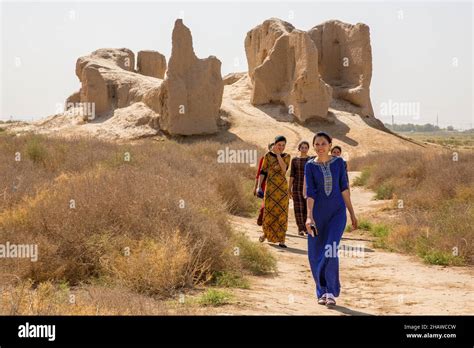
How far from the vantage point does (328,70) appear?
123 feet

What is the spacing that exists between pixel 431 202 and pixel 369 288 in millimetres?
6140

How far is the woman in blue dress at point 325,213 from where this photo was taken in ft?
18.5

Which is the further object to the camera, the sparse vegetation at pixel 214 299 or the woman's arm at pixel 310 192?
the woman's arm at pixel 310 192

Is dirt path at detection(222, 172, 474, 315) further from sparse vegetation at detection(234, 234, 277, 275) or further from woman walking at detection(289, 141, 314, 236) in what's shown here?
woman walking at detection(289, 141, 314, 236)

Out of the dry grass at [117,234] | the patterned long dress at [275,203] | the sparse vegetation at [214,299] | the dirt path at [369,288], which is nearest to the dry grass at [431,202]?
the dirt path at [369,288]

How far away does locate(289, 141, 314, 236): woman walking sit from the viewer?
30.3 feet

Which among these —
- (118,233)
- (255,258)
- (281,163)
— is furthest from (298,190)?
(118,233)

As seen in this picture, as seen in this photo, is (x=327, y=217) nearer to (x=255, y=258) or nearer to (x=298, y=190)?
(x=255, y=258)

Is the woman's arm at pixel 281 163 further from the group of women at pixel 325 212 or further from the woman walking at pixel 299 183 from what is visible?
the group of women at pixel 325 212

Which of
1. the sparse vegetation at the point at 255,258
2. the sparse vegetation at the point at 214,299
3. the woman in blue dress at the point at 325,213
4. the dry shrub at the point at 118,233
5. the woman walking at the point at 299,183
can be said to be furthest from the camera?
the woman walking at the point at 299,183

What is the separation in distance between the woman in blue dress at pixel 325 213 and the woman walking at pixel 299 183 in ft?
11.0

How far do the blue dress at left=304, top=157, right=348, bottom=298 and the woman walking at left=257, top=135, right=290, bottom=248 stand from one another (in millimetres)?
3287

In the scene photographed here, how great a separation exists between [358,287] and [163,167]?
577cm
